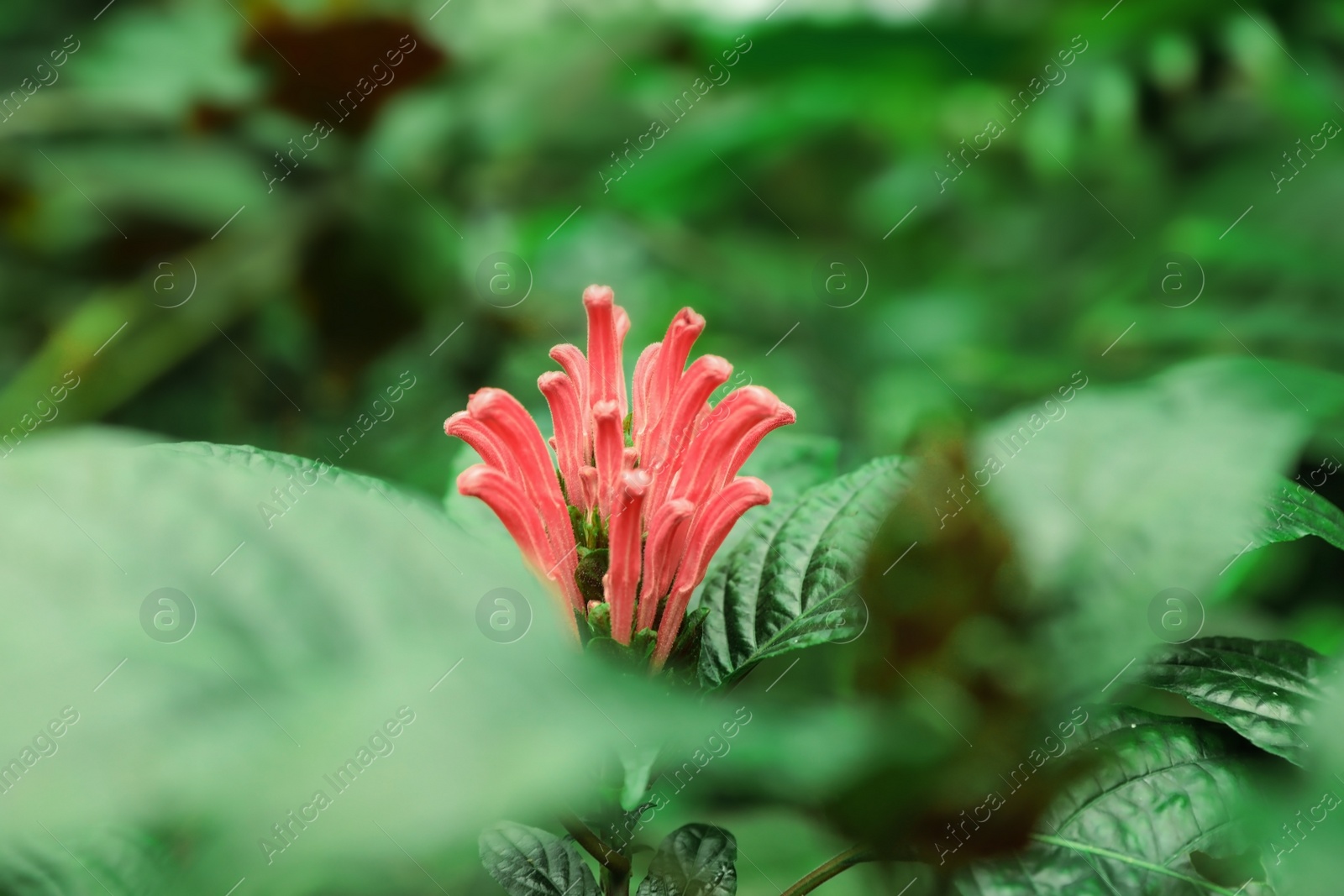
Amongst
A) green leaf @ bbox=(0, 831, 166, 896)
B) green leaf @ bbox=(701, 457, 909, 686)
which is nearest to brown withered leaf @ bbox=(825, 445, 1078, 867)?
green leaf @ bbox=(701, 457, 909, 686)

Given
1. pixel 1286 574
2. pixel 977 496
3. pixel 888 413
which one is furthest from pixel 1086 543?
pixel 1286 574

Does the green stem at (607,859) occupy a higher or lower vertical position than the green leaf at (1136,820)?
higher

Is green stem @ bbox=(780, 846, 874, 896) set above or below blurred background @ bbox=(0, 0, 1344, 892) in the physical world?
below

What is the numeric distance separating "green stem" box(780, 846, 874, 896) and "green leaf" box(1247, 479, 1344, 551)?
251 mm

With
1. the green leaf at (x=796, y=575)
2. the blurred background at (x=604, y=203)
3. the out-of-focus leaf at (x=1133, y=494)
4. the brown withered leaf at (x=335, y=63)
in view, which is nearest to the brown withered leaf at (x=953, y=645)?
the out-of-focus leaf at (x=1133, y=494)

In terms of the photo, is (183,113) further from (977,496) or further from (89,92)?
(977,496)

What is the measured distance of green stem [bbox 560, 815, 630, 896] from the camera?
513 mm

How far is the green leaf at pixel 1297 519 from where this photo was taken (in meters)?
0.50

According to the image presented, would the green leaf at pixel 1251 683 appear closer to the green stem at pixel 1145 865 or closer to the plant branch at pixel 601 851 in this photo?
the green stem at pixel 1145 865

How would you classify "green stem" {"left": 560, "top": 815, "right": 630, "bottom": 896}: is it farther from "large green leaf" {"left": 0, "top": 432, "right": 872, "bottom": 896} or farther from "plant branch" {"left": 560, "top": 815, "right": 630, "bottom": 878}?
"large green leaf" {"left": 0, "top": 432, "right": 872, "bottom": 896}

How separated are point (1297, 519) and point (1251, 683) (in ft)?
0.32

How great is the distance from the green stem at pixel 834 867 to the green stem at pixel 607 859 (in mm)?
91

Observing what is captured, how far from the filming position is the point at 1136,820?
19.7 inches

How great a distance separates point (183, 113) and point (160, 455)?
1.39 metres
